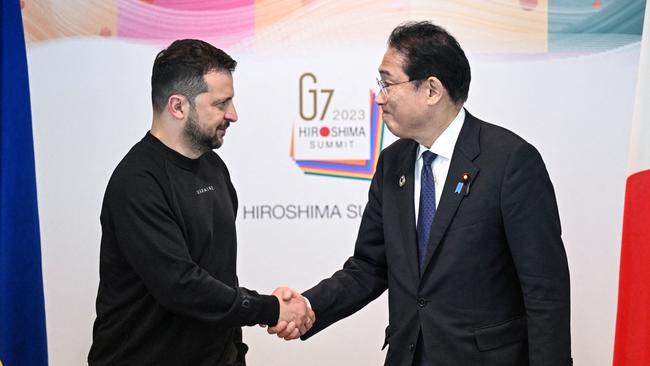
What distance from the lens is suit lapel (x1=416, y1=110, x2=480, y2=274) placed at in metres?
2.39

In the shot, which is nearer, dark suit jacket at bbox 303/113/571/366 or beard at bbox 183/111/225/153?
dark suit jacket at bbox 303/113/571/366

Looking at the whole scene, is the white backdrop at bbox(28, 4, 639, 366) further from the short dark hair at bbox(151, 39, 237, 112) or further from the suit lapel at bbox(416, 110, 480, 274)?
the suit lapel at bbox(416, 110, 480, 274)

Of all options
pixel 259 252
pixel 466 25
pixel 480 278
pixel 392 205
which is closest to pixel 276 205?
pixel 259 252

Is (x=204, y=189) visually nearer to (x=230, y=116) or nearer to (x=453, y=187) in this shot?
(x=230, y=116)

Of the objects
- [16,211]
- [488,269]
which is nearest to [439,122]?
[488,269]

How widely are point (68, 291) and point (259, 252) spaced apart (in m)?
0.97

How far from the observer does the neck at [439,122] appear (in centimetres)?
255

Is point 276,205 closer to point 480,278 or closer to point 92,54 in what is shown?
point 92,54

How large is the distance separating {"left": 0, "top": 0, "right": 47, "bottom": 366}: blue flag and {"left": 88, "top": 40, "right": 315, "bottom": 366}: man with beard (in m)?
0.78

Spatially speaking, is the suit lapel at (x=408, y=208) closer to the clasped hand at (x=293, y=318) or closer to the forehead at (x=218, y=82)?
the clasped hand at (x=293, y=318)

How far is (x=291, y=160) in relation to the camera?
4.13 m

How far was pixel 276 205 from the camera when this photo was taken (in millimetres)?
4156

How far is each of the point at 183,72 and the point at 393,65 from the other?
66cm

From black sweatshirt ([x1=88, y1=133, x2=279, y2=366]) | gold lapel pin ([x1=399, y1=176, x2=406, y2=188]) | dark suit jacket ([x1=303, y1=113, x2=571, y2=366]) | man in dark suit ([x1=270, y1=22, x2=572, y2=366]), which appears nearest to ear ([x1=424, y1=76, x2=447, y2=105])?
man in dark suit ([x1=270, y1=22, x2=572, y2=366])
